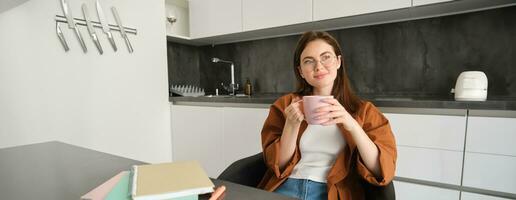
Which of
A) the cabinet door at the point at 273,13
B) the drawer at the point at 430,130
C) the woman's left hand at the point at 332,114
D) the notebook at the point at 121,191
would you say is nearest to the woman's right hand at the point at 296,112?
the woman's left hand at the point at 332,114

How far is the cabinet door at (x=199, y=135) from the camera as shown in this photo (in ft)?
6.39

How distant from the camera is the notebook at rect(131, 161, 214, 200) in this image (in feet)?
1.25

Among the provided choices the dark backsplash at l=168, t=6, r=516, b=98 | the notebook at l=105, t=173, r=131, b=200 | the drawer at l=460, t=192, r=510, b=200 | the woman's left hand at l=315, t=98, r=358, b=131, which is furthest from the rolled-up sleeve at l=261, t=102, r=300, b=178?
the dark backsplash at l=168, t=6, r=516, b=98

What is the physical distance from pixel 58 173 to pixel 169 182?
0.28 metres

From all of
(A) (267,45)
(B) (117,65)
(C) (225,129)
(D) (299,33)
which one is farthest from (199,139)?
(D) (299,33)

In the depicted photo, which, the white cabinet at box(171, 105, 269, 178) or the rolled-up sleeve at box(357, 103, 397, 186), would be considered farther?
the white cabinet at box(171, 105, 269, 178)

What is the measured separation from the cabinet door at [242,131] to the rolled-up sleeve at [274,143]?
709 mm

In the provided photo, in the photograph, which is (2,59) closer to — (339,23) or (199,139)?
(199,139)

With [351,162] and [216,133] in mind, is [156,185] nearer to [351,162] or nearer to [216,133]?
[351,162]

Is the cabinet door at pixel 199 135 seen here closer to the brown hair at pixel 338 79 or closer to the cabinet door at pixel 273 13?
the cabinet door at pixel 273 13

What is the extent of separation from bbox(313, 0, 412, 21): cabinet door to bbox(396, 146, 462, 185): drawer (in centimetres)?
79

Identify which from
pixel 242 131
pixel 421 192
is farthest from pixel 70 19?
pixel 421 192

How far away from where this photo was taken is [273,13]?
1854 millimetres

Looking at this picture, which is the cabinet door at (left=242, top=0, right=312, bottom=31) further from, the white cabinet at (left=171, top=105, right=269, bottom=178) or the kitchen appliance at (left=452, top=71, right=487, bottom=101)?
the kitchen appliance at (left=452, top=71, right=487, bottom=101)
